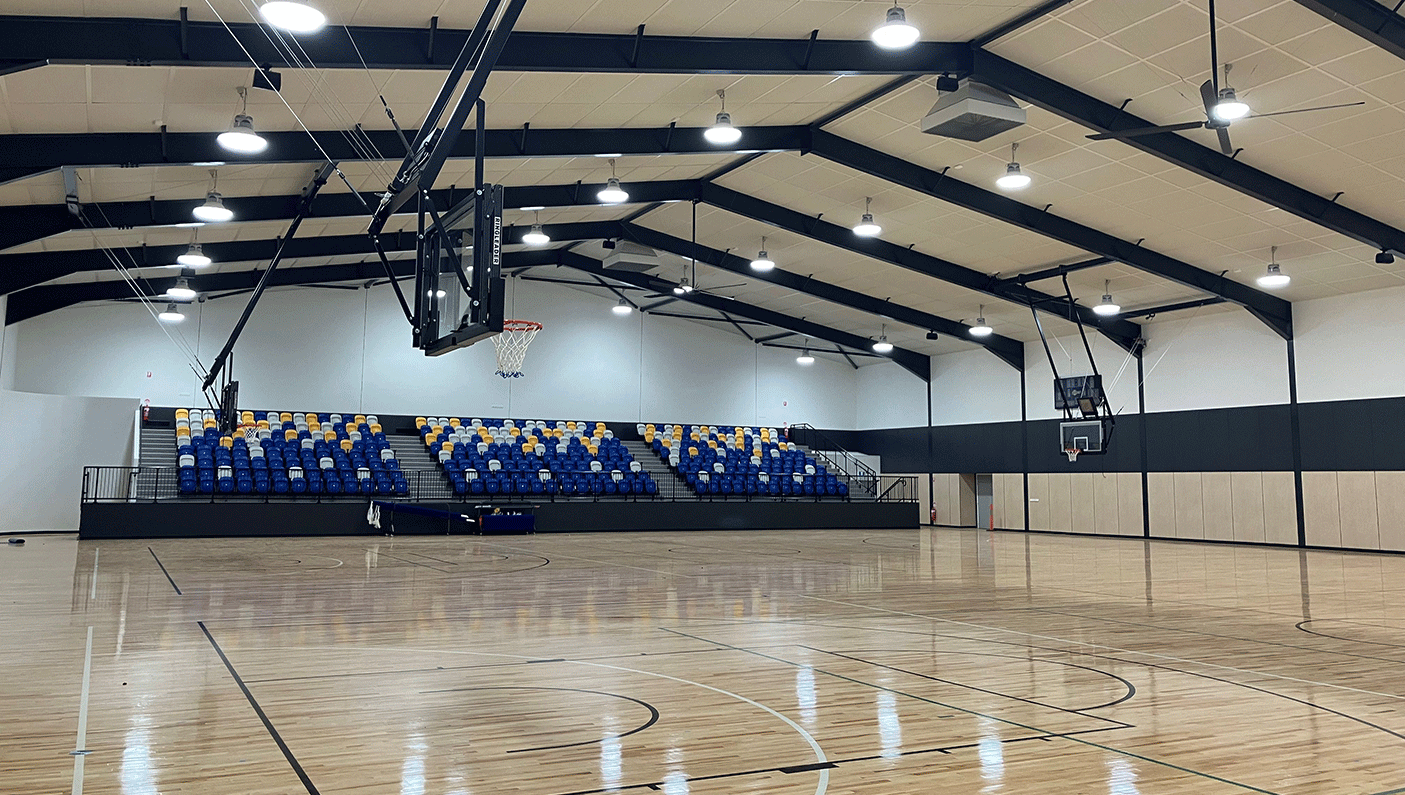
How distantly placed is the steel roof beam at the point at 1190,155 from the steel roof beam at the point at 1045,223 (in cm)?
345

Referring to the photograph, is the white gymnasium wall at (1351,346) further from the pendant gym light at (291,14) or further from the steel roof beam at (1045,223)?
the pendant gym light at (291,14)

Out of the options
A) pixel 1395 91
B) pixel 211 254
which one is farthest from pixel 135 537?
pixel 1395 91

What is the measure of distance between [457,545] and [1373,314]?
20500 millimetres

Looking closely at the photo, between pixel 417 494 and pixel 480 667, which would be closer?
pixel 480 667

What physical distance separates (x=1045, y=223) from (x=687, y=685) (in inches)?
606

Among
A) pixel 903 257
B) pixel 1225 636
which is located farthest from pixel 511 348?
pixel 1225 636

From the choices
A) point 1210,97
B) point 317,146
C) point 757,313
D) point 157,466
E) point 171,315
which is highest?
point 757,313

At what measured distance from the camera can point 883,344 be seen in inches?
1174

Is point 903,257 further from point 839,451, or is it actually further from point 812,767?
point 812,767

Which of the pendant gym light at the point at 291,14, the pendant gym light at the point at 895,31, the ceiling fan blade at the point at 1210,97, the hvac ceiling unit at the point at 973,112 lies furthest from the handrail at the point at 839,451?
the pendant gym light at the point at 291,14

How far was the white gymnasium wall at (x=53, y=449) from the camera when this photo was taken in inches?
848

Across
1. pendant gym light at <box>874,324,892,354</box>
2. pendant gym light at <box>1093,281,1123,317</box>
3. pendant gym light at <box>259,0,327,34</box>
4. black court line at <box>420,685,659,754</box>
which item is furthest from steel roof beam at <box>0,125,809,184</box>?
pendant gym light at <box>874,324,892,354</box>

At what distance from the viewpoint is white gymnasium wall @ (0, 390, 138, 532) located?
21531 millimetres

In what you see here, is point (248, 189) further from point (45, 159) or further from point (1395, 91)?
point (1395, 91)
